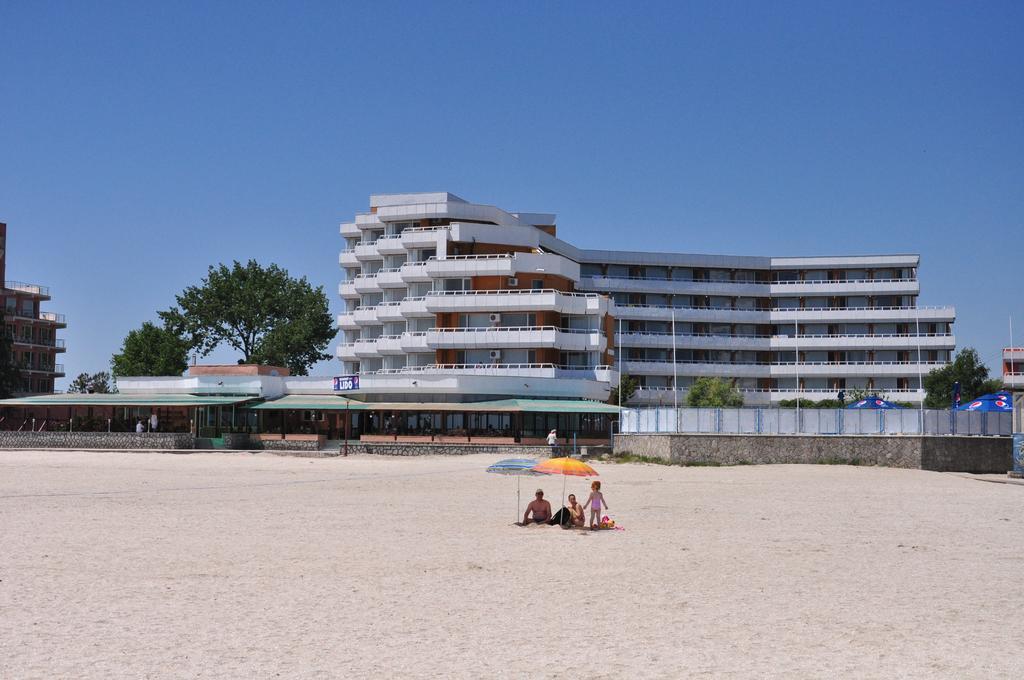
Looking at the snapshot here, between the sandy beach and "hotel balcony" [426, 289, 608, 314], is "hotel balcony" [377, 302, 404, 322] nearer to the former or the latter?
"hotel balcony" [426, 289, 608, 314]

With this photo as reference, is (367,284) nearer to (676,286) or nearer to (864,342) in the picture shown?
(676,286)

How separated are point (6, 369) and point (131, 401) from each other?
39.7 m

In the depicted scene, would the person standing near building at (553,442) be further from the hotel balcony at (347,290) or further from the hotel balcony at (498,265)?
the hotel balcony at (347,290)

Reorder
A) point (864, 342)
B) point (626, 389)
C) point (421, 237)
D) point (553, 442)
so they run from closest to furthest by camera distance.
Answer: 1. point (553, 442)
2. point (421, 237)
3. point (626, 389)
4. point (864, 342)

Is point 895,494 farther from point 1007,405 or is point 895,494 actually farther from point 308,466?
point 308,466

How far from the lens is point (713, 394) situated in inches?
3841

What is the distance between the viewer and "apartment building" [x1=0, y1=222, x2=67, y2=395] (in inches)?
5054

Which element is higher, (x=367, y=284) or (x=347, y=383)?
(x=367, y=284)

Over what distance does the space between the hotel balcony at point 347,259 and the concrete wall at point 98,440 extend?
1215 inches

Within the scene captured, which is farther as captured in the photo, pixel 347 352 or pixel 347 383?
pixel 347 352

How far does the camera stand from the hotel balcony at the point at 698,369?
10794cm

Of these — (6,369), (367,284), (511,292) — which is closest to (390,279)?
(367,284)

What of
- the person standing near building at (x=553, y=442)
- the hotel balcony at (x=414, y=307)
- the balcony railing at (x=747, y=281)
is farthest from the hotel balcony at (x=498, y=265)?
the balcony railing at (x=747, y=281)

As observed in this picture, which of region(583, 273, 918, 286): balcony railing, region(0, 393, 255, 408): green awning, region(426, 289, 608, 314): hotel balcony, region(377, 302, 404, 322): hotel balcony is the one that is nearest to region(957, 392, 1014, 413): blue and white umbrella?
region(426, 289, 608, 314): hotel balcony
